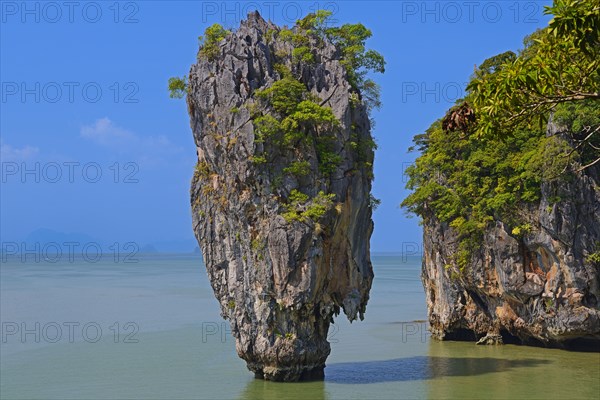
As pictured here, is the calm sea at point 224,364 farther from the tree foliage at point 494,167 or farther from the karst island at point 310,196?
the tree foliage at point 494,167

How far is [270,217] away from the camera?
23266mm

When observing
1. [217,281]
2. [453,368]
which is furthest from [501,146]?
[217,281]

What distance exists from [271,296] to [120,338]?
16.6m

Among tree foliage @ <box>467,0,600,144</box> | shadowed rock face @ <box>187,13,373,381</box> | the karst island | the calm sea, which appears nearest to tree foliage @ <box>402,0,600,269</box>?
the karst island

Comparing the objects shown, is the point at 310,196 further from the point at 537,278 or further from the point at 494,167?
the point at 537,278

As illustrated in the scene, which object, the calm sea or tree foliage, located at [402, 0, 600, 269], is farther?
tree foliage, located at [402, 0, 600, 269]

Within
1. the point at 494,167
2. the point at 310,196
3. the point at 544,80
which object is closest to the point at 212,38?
the point at 310,196

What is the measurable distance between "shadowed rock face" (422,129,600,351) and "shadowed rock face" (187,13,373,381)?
7.04 meters

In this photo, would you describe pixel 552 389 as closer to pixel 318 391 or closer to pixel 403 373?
pixel 403 373

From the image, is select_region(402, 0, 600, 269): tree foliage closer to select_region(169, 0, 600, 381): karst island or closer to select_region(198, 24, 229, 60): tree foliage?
select_region(169, 0, 600, 381): karst island

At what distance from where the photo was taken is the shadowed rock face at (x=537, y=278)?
88.8ft

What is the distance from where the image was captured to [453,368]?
2678 cm

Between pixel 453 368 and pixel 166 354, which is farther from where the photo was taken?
pixel 166 354

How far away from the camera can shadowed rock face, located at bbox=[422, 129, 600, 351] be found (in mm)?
27062
